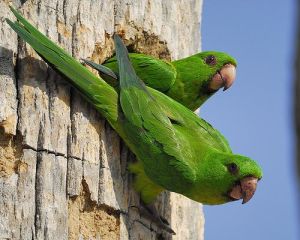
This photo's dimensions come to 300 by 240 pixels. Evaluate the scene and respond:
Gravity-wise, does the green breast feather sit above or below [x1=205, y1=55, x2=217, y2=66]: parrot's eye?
below

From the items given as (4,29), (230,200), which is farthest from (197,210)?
(4,29)

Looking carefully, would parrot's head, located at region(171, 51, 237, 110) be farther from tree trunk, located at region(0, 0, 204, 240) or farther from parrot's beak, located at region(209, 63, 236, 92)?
tree trunk, located at region(0, 0, 204, 240)

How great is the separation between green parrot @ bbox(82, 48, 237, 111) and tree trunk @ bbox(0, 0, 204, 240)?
0.50 feet

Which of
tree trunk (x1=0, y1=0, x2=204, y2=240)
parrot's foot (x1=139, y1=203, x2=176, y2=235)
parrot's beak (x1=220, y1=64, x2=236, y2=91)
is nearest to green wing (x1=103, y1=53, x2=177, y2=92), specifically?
tree trunk (x1=0, y1=0, x2=204, y2=240)

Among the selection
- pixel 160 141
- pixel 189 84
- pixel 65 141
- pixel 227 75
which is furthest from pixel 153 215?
pixel 227 75

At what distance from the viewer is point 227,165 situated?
11.6ft

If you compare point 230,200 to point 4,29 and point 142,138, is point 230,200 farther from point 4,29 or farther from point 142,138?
point 4,29

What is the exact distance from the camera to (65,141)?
2963mm

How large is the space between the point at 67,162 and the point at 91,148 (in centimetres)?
20

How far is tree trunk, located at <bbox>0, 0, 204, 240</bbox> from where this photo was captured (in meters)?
2.73

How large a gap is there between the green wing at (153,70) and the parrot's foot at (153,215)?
0.89m

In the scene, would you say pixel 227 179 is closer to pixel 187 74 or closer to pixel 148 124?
pixel 148 124

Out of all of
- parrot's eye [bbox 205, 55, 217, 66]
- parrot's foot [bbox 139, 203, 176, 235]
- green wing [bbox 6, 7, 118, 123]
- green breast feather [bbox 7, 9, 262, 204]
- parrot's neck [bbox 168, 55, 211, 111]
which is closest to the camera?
green wing [bbox 6, 7, 118, 123]

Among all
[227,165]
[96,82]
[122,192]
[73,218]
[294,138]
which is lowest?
[294,138]
